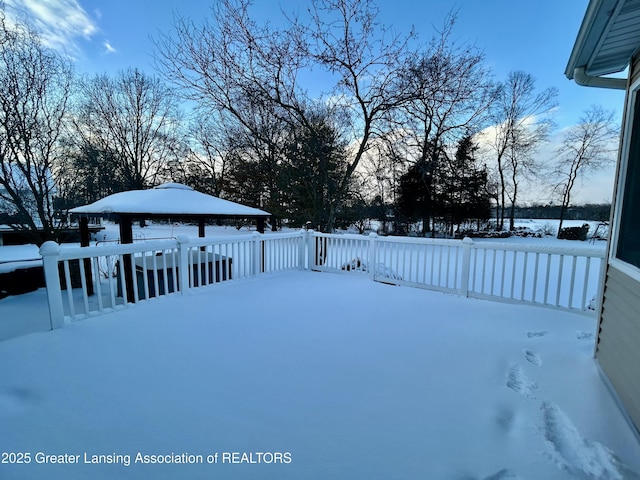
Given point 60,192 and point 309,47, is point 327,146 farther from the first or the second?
point 60,192

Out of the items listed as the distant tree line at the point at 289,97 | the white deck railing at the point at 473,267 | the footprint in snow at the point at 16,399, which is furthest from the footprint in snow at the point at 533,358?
the distant tree line at the point at 289,97

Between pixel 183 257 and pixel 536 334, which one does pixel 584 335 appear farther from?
pixel 183 257

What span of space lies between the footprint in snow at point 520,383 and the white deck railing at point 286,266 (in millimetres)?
1917

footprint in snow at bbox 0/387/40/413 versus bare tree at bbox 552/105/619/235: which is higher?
bare tree at bbox 552/105/619/235

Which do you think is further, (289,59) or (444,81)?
(289,59)

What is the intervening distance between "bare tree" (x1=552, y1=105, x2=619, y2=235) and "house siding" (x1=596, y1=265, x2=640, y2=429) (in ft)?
59.5

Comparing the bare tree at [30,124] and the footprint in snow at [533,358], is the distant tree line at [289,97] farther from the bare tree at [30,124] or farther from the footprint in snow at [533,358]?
the footprint in snow at [533,358]

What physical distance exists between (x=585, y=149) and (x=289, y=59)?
18.1 m

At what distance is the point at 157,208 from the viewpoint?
5590 mm

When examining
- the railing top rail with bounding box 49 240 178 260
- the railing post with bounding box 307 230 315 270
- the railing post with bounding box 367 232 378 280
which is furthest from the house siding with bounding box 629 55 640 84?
the railing post with bounding box 307 230 315 270

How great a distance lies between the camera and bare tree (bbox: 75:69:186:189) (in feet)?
48.7

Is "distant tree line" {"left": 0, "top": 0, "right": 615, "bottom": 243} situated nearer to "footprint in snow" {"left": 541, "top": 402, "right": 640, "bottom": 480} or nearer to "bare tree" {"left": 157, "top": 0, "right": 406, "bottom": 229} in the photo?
"bare tree" {"left": 157, "top": 0, "right": 406, "bottom": 229}

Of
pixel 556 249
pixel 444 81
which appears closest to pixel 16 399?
pixel 556 249

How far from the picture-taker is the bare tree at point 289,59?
7059mm
